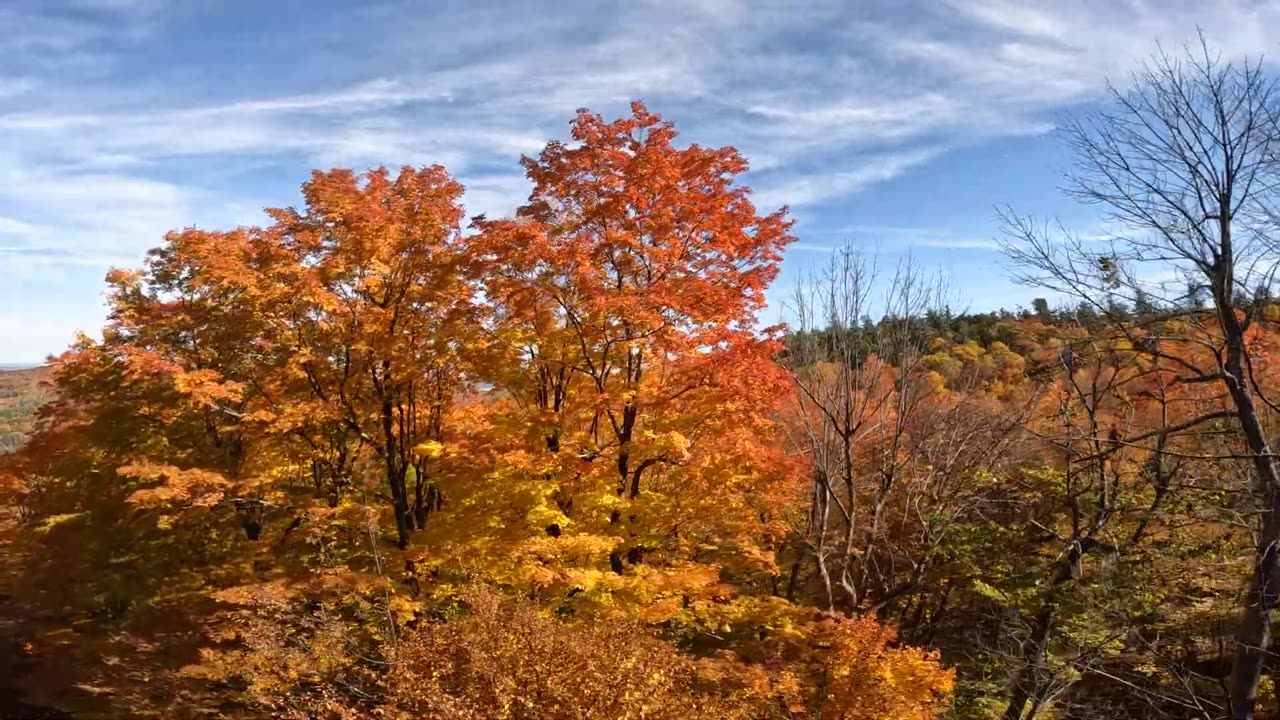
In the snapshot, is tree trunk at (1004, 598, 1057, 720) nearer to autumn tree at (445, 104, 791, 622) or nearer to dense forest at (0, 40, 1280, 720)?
dense forest at (0, 40, 1280, 720)

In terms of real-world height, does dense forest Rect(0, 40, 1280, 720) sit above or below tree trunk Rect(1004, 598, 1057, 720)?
above

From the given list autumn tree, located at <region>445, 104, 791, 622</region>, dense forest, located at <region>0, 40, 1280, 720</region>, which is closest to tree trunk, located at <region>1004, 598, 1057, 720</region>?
dense forest, located at <region>0, 40, 1280, 720</region>

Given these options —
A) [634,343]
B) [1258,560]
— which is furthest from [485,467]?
[1258,560]

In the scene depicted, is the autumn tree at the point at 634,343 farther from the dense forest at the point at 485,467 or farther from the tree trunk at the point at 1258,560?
the tree trunk at the point at 1258,560

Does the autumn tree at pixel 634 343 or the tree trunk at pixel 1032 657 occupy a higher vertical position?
the autumn tree at pixel 634 343

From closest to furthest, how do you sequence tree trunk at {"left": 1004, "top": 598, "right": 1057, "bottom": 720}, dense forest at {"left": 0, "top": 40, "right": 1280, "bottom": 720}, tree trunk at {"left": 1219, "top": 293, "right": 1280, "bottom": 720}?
1. tree trunk at {"left": 1219, "top": 293, "right": 1280, "bottom": 720}
2. dense forest at {"left": 0, "top": 40, "right": 1280, "bottom": 720}
3. tree trunk at {"left": 1004, "top": 598, "right": 1057, "bottom": 720}

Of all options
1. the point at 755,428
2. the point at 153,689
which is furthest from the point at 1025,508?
the point at 153,689

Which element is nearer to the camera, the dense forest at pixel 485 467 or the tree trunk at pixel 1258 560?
the tree trunk at pixel 1258 560

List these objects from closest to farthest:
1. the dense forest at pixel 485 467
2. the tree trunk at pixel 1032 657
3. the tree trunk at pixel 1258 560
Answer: the tree trunk at pixel 1258 560
the dense forest at pixel 485 467
the tree trunk at pixel 1032 657

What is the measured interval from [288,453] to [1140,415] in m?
26.2

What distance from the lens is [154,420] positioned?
535 inches

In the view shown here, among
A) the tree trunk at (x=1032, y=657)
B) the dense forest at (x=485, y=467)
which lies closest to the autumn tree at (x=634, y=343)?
the dense forest at (x=485, y=467)

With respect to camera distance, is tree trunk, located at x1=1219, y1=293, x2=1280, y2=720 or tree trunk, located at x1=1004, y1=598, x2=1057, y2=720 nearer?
tree trunk, located at x1=1219, y1=293, x2=1280, y2=720

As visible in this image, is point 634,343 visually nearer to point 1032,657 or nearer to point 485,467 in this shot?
point 485,467
